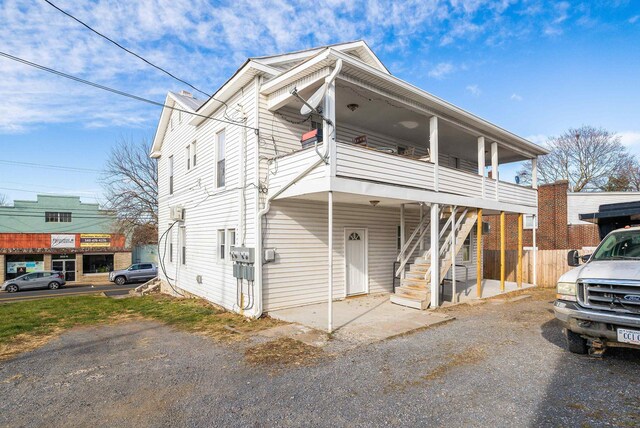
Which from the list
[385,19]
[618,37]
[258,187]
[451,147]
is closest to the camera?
[258,187]

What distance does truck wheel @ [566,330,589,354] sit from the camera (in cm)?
546

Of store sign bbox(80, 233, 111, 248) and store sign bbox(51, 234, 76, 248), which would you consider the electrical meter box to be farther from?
store sign bbox(51, 234, 76, 248)

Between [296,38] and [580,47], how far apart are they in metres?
9.39

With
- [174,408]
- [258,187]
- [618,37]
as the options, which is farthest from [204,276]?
[618,37]

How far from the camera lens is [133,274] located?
27.8m

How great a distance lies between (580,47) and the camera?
11773mm

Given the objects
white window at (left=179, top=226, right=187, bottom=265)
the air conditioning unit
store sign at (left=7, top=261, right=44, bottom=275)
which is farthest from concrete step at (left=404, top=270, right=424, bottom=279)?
store sign at (left=7, top=261, right=44, bottom=275)

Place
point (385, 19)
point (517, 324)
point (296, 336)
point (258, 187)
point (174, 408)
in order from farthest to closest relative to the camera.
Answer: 1. point (385, 19)
2. point (258, 187)
3. point (517, 324)
4. point (296, 336)
5. point (174, 408)

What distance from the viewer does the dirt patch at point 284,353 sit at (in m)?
5.59

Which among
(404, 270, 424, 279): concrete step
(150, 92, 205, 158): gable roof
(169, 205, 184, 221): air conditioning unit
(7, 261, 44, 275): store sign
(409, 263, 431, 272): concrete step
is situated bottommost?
(7, 261, 44, 275): store sign

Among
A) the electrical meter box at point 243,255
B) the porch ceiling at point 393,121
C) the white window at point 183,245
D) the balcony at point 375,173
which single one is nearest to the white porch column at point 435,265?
the balcony at point 375,173

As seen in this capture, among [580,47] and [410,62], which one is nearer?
[580,47]

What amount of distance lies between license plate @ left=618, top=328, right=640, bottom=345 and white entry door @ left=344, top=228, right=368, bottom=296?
6.90m

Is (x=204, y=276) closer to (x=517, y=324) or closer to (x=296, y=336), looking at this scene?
(x=296, y=336)
